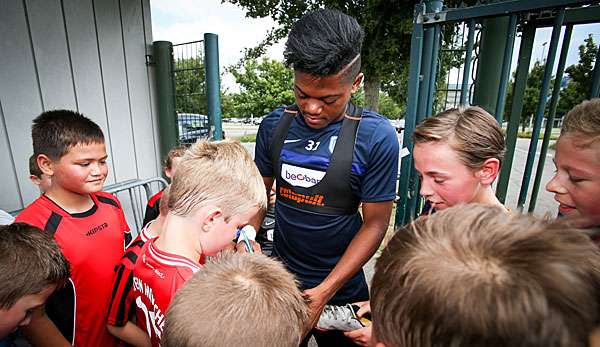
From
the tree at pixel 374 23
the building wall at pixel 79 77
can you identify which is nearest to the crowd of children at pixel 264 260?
the building wall at pixel 79 77

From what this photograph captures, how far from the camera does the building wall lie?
2.69 metres

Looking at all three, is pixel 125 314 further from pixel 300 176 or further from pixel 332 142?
pixel 332 142

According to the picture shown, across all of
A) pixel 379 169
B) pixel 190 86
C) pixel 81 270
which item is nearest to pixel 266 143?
pixel 379 169

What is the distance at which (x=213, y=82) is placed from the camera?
3404mm

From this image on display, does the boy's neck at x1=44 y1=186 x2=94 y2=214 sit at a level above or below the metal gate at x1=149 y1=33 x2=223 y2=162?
below

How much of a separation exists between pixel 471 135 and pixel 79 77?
347cm

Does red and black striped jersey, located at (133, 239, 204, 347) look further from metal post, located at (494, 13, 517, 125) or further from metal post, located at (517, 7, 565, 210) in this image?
metal post, located at (494, 13, 517, 125)

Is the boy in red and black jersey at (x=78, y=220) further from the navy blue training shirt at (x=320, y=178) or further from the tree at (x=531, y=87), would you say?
the tree at (x=531, y=87)

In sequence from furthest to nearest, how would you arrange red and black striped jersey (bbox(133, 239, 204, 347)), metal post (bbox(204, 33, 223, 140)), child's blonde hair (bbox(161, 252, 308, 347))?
metal post (bbox(204, 33, 223, 140))
red and black striped jersey (bbox(133, 239, 204, 347))
child's blonde hair (bbox(161, 252, 308, 347))

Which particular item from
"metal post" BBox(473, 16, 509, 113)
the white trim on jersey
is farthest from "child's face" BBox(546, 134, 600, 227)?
the white trim on jersey

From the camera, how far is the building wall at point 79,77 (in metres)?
2.69

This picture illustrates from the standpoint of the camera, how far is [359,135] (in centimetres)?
154

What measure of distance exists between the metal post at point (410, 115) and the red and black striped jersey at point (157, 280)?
1.56m

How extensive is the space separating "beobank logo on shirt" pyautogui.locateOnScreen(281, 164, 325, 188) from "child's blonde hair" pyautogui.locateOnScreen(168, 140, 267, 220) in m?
0.35
